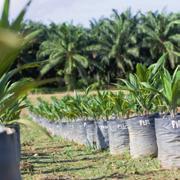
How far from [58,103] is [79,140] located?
9.89 ft

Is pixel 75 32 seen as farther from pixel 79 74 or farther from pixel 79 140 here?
pixel 79 140

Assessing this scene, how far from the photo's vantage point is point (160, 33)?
1668 inches

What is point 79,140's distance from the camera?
11.6 meters

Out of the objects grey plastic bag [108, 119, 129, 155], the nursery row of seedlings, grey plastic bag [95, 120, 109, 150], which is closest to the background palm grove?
the nursery row of seedlings

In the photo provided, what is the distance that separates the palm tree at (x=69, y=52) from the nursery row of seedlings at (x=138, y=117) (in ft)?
98.5

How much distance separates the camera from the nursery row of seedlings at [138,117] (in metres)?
6.45

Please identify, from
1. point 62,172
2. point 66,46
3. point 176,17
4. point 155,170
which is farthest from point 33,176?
point 176,17

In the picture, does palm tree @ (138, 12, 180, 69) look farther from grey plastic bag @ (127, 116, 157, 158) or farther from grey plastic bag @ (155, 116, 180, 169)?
grey plastic bag @ (155, 116, 180, 169)

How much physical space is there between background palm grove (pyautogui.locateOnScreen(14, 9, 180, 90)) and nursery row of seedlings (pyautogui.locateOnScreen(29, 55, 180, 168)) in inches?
1188

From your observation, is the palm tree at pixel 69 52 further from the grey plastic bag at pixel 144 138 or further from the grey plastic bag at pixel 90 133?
the grey plastic bag at pixel 144 138

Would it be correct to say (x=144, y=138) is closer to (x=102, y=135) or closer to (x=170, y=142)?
(x=170, y=142)

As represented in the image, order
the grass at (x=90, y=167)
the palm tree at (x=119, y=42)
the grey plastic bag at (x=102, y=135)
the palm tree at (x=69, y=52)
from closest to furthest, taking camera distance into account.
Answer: the grass at (x=90, y=167) < the grey plastic bag at (x=102, y=135) < the palm tree at (x=69, y=52) < the palm tree at (x=119, y=42)

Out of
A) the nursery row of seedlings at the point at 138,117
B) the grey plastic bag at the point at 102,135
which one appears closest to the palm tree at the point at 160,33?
the nursery row of seedlings at the point at 138,117

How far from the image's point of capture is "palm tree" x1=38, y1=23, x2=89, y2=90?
4206 centimetres
